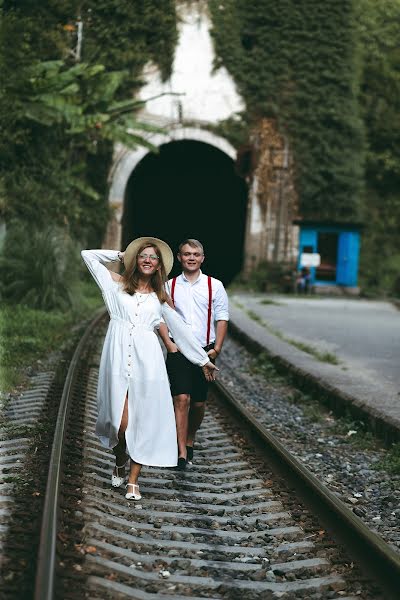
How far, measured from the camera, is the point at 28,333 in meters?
13.7

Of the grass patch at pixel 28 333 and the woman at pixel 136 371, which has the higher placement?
the woman at pixel 136 371

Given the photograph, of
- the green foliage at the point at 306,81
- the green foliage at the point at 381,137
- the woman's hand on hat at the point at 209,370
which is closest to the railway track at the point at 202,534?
the woman's hand on hat at the point at 209,370

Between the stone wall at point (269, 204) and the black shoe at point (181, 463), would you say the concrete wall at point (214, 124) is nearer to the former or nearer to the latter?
the stone wall at point (269, 204)

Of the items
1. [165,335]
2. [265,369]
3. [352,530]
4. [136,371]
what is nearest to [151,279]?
[165,335]

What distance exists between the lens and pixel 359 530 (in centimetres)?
470

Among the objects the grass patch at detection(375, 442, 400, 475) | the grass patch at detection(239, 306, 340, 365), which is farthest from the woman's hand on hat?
the grass patch at detection(239, 306, 340, 365)

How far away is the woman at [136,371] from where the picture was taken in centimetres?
550

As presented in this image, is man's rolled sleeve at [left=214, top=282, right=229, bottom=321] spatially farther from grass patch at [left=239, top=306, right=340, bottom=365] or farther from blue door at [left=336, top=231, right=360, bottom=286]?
blue door at [left=336, top=231, right=360, bottom=286]

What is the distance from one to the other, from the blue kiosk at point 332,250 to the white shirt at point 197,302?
23434mm

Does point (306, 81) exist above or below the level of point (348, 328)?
above

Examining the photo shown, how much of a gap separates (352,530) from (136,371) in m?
1.68

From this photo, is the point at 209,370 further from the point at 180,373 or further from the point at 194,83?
the point at 194,83

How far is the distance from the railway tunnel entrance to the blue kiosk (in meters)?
3.25

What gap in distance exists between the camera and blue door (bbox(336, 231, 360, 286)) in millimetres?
29984
